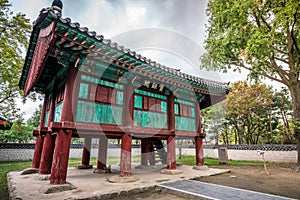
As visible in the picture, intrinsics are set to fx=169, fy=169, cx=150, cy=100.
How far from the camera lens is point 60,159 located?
18.3 ft

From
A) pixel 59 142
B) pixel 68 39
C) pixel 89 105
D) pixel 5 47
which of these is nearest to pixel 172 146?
pixel 89 105

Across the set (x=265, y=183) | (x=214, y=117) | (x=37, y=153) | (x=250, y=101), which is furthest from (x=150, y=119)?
(x=214, y=117)

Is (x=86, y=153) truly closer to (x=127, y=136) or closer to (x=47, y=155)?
(x=47, y=155)

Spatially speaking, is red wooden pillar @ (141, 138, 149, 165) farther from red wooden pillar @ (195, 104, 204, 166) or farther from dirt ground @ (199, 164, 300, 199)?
dirt ground @ (199, 164, 300, 199)

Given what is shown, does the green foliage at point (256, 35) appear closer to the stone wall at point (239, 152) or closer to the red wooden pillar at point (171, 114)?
the red wooden pillar at point (171, 114)

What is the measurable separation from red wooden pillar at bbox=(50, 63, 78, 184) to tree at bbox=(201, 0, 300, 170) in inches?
382

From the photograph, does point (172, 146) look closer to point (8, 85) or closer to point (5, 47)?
point (5, 47)

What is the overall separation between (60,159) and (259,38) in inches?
446

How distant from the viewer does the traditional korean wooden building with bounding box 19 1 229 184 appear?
529 cm

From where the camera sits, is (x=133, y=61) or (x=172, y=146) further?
(x=172, y=146)

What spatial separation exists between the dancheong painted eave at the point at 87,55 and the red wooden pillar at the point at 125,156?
2757mm

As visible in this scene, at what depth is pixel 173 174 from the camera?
8508mm

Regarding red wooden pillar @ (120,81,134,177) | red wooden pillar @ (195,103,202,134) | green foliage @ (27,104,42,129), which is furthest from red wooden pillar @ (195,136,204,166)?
green foliage @ (27,104,42,129)

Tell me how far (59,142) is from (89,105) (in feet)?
5.41
